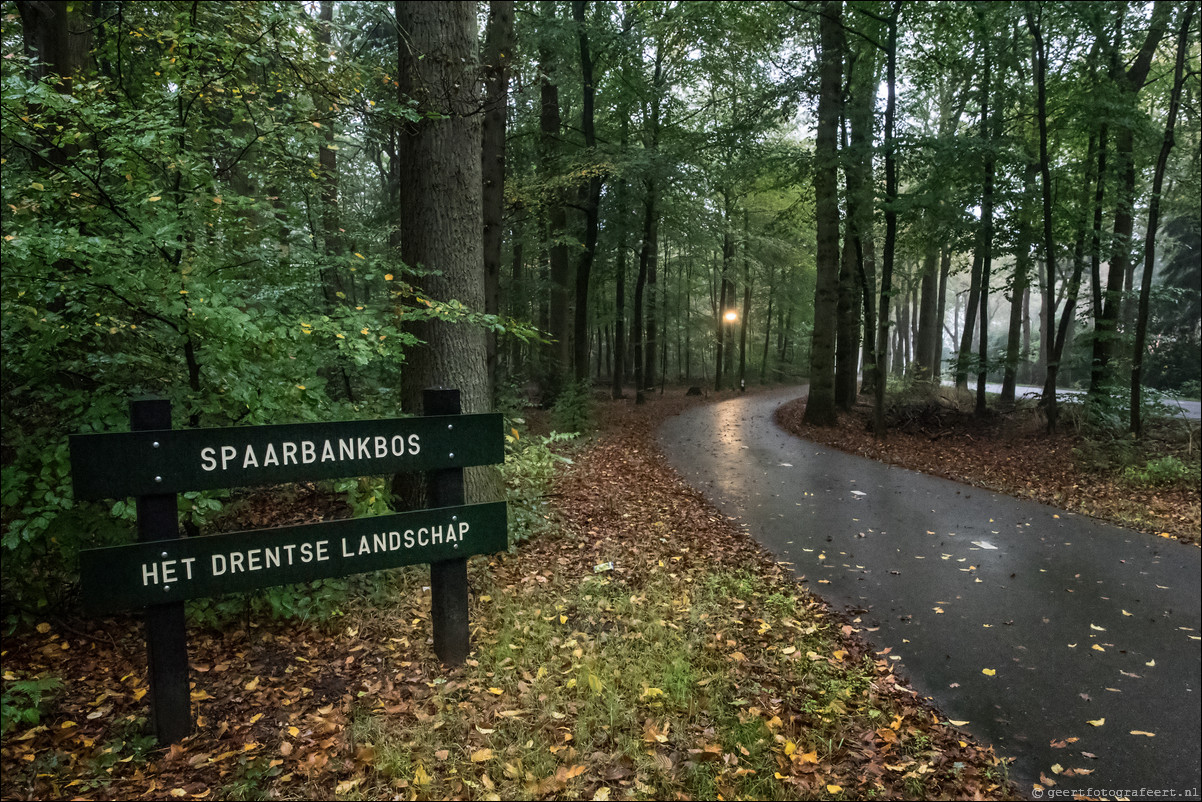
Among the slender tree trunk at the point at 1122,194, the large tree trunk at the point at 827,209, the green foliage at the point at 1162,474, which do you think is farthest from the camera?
the large tree trunk at the point at 827,209

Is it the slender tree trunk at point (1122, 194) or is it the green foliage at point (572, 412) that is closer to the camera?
the slender tree trunk at point (1122, 194)

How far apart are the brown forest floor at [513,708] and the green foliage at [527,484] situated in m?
1.19

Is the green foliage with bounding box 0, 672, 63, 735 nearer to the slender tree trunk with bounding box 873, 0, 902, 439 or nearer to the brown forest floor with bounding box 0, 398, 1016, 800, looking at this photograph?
the brown forest floor with bounding box 0, 398, 1016, 800

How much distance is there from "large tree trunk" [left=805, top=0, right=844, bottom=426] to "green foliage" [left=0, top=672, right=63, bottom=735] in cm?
1458

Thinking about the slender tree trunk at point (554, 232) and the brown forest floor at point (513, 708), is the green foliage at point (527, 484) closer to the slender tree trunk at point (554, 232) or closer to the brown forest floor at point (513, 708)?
the brown forest floor at point (513, 708)

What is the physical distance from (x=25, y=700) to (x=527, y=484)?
4.96 metres

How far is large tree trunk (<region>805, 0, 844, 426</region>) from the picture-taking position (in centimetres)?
1478

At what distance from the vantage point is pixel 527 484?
306 inches

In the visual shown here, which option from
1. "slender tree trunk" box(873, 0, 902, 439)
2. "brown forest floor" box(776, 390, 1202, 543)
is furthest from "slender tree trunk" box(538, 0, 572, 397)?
"slender tree trunk" box(873, 0, 902, 439)

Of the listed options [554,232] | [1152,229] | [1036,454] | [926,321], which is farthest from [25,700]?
[926,321]

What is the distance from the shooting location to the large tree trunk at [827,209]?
14781 mm

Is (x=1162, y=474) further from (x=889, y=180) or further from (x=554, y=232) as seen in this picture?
(x=554, y=232)

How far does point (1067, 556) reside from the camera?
7.01 metres

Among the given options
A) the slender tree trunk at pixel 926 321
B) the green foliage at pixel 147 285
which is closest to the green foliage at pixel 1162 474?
the slender tree trunk at pixel 926 321
